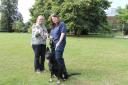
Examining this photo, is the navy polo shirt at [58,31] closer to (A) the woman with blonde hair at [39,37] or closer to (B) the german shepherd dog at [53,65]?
(B) the german shepherd dog at [53,65]

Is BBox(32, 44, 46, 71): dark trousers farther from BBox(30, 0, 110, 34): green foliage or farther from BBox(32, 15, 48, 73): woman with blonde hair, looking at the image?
BBox(30, 0, 110, 34): green foliage

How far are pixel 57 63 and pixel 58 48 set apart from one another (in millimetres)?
415

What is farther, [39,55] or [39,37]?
[39,55]

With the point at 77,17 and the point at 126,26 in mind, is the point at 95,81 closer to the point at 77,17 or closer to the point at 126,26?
the point at 77,17

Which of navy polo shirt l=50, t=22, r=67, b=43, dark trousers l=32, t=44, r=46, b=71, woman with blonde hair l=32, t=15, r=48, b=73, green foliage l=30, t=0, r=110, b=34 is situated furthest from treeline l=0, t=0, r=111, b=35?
navy polo shirt l=50, t=22, r=67, b=43

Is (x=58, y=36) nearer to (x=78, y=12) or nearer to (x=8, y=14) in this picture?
(x=78, y=12)

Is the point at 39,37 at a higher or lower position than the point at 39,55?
higher

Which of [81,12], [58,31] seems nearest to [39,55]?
[58,31]

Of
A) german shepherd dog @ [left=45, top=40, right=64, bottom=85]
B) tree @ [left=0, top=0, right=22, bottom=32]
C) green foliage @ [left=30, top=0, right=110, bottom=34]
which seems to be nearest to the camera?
german shepherd dog @ [left=45, top=40, right=64, bottom=85]

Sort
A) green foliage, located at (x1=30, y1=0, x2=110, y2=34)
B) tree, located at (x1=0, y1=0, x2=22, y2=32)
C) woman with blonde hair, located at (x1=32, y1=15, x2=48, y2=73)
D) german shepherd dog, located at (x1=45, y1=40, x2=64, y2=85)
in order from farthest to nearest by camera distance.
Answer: tree, located at (x1=0, y1=0, x2=22, y2=32)
green foliage, located at (x1=30, y1=0, x2=110, y2=34)
woman with blonde hair, located at (x1=32, y1=15, x2=48, y2=73)
german shepherd dog, located at (x1=45, y1=40, x2=64, y2=85)

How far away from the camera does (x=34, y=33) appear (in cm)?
1012

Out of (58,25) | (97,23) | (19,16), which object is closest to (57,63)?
(58,25)

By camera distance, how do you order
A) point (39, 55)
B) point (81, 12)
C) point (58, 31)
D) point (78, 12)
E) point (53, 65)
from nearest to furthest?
point (53, 65)
point (58, 31)
point (39, 55)
point (78, 12)
point (81, 12)

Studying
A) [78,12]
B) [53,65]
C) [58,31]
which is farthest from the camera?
[78,12]
